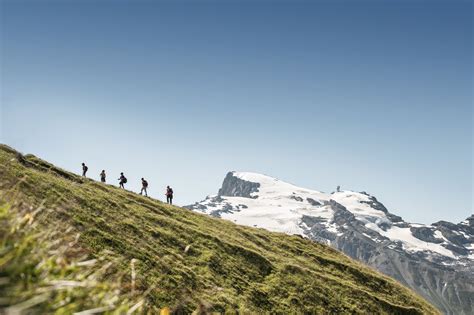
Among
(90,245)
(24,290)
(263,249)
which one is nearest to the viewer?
(24,290)

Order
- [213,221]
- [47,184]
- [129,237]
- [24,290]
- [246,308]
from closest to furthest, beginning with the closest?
1. [24,290]
2. [246,308]
3. [129,237]
4. [47,184]
5. [213,221]

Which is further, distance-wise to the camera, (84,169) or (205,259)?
(84,169)

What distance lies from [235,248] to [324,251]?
19.5 metres

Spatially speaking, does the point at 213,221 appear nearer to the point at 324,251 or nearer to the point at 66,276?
the point at 324,251

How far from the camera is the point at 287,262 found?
149 ft

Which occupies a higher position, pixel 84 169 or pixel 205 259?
pixel 84 169

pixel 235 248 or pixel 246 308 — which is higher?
pixel 235 248

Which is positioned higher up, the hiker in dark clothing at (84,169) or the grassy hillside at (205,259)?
A: the hiker in dark clothing at (84,169)

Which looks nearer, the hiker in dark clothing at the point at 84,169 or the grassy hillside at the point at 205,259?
the grassy hillside at the point at 205,259

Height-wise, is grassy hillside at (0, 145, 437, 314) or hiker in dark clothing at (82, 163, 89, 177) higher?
hiker in dark clothing at (82, 163, 89, 177)

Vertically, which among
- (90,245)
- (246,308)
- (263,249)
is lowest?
(246,308)

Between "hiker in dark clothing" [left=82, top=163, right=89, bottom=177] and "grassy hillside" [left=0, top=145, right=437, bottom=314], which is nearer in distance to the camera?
"grassy hillside" [left=0, top=145, right=437, bottom=314]

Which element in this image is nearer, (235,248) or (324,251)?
(235,248)

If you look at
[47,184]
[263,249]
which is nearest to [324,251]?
[263,249]
